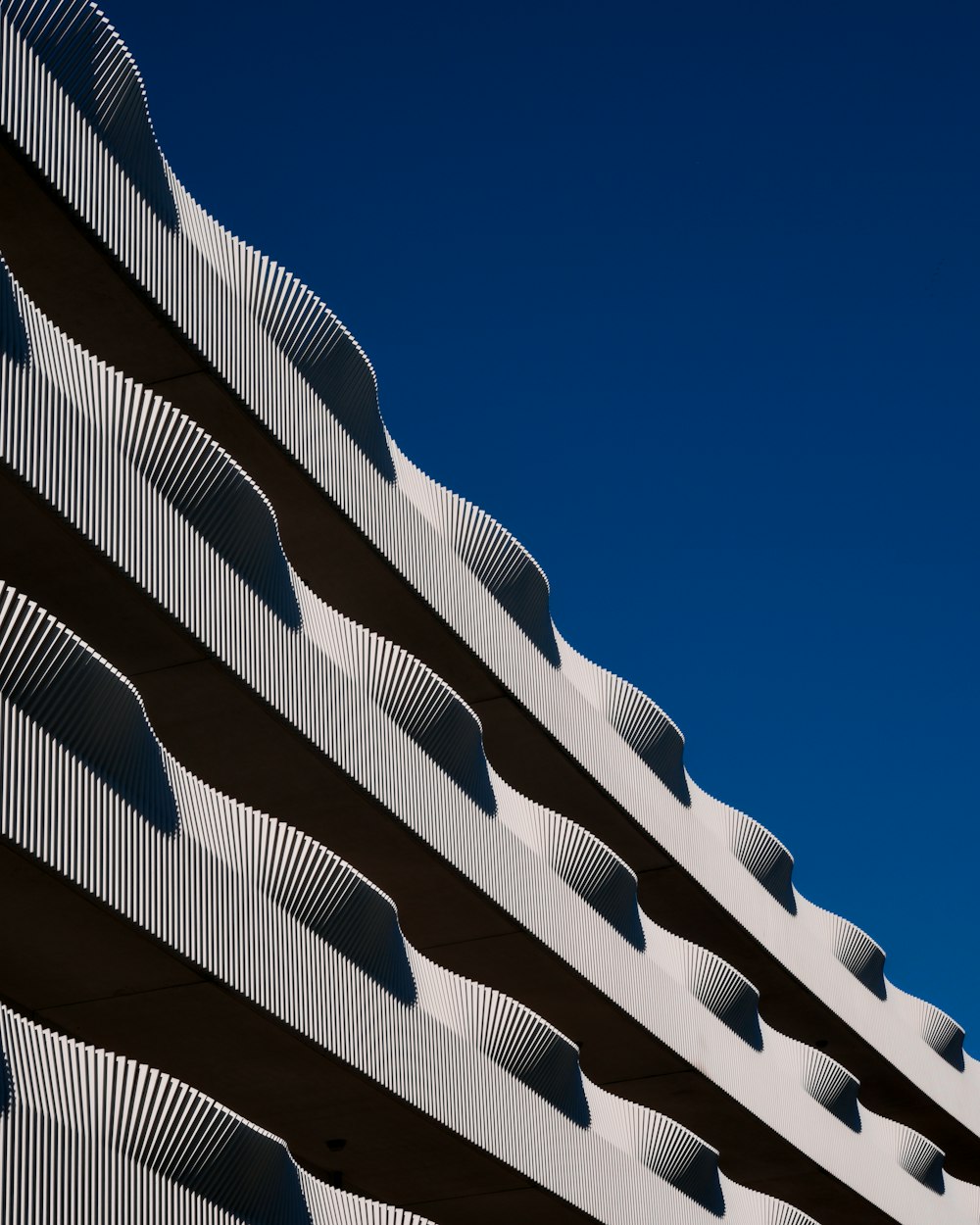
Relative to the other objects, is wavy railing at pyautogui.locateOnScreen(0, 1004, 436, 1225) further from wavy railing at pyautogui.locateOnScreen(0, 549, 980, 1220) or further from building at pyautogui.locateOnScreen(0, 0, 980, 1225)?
wavy railing at pyautogui.locateOnScreen(0, 549, 980, 1220)

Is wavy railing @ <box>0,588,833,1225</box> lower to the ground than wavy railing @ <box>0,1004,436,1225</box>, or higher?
higher

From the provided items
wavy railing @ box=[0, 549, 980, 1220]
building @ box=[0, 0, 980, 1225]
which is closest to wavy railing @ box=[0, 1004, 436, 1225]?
building @ box=[0, 0, 980, 1225]

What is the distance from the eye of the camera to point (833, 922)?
3656 cm

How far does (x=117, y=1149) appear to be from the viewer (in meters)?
15.4

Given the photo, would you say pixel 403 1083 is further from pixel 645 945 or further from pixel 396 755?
pixel 645 945

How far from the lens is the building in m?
17.1

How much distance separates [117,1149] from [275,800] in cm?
799

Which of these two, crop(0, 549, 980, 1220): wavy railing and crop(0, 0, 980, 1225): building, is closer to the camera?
crop(0, 549, 980, 1220): wavy railing

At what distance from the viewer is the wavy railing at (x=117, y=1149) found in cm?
1440

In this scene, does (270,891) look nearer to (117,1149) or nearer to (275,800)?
(275,800)

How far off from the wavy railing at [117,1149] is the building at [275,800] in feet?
0.11

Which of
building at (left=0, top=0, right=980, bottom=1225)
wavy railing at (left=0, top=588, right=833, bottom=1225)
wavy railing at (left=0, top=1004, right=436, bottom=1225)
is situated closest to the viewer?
wavy railing at (left=0, top=1004, right=436, bottom=1225)

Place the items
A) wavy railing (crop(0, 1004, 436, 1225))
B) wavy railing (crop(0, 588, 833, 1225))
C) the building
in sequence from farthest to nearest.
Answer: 1. the building
2. wavy railing (crop(0, 588, 833, 1225))
3. wavy railing (crop(0, 1004, 436, 1225))

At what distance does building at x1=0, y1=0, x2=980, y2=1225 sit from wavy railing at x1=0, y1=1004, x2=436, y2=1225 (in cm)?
3
